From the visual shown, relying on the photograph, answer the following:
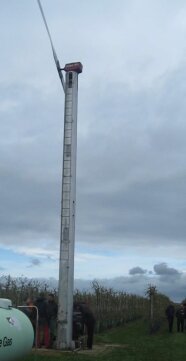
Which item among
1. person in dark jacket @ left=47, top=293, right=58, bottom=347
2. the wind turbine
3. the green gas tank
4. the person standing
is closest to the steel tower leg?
the wind turbine

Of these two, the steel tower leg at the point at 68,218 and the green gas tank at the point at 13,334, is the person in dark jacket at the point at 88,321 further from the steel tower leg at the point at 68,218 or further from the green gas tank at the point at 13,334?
the green gas tank at the point at 13,334

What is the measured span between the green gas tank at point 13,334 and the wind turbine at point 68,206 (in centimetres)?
670

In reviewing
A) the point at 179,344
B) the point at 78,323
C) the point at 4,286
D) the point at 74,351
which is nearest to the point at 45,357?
the point at 74,351

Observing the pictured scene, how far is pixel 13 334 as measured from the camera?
9.66 meters

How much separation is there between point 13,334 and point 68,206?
865 cm

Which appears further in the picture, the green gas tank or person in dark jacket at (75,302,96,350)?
person in dark jacket at (75,302,96,350)

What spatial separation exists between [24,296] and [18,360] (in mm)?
14657

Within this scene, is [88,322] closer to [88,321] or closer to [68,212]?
[88,321]

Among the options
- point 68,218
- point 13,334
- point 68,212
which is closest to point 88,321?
point 68,218

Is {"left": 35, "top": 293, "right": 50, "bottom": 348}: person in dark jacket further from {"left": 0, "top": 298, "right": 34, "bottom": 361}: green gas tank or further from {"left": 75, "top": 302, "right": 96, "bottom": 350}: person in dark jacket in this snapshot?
{"left": 0, "top": 298, "right": 34, "bottom": 361}: green gas tank

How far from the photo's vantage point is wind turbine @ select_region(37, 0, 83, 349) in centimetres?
1747

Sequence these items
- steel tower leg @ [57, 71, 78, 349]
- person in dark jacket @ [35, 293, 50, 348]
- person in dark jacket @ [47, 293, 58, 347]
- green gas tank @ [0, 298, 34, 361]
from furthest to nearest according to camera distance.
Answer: person in dark jacket @ [47, 293, 58, 347]
person in dark jacket @ [35, 293, 50, 348]
steel tower leg @ [57, 71, 78, 349]
green gas tank @ [0, 298, 34, 361]

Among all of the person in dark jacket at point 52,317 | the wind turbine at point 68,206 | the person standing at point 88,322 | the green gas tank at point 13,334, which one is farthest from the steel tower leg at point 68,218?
the green gas tank at point 13,334

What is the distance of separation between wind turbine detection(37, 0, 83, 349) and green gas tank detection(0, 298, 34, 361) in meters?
6.70
